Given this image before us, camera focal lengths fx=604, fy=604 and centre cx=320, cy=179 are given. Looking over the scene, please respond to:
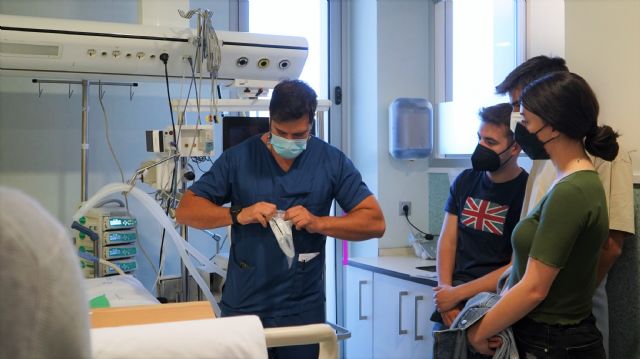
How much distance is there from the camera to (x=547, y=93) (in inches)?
62.9

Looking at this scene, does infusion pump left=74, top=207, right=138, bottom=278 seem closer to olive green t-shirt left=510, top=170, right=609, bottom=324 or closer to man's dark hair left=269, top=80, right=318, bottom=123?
man's dark hair left=269, top=80, right=318, bottom=123

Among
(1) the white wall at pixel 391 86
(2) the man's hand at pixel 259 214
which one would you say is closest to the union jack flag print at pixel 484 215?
(2) the man's hand at pixel 259 214

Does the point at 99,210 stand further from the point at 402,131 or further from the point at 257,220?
the point at 402,131

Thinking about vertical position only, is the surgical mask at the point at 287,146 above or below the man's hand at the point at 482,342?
above

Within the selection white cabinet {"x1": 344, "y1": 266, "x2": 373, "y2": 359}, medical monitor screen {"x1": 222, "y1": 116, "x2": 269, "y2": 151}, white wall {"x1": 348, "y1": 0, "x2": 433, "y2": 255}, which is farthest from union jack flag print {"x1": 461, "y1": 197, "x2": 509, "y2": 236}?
white wall {"x1": 348, "y1": 0, "x2": 433, "y2": 255}

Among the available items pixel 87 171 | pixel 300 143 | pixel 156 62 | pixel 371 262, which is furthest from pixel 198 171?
pixel 300 143

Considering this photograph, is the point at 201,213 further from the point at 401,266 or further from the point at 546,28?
the point at 546,28

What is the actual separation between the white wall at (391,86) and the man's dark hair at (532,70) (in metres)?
1.55

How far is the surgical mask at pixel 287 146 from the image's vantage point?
1990 mm

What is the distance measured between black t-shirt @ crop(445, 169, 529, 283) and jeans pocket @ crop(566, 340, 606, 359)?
1.68 ft

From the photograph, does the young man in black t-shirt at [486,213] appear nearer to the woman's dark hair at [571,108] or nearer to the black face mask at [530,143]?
the black face mask at [530,143]

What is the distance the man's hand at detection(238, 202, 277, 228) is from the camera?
1855 mm

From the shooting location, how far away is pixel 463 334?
1.79 m

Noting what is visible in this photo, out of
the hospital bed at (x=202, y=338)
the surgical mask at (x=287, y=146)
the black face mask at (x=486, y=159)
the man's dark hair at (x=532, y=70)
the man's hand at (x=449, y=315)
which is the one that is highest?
the man's dark hair at (x=532, y=70)
